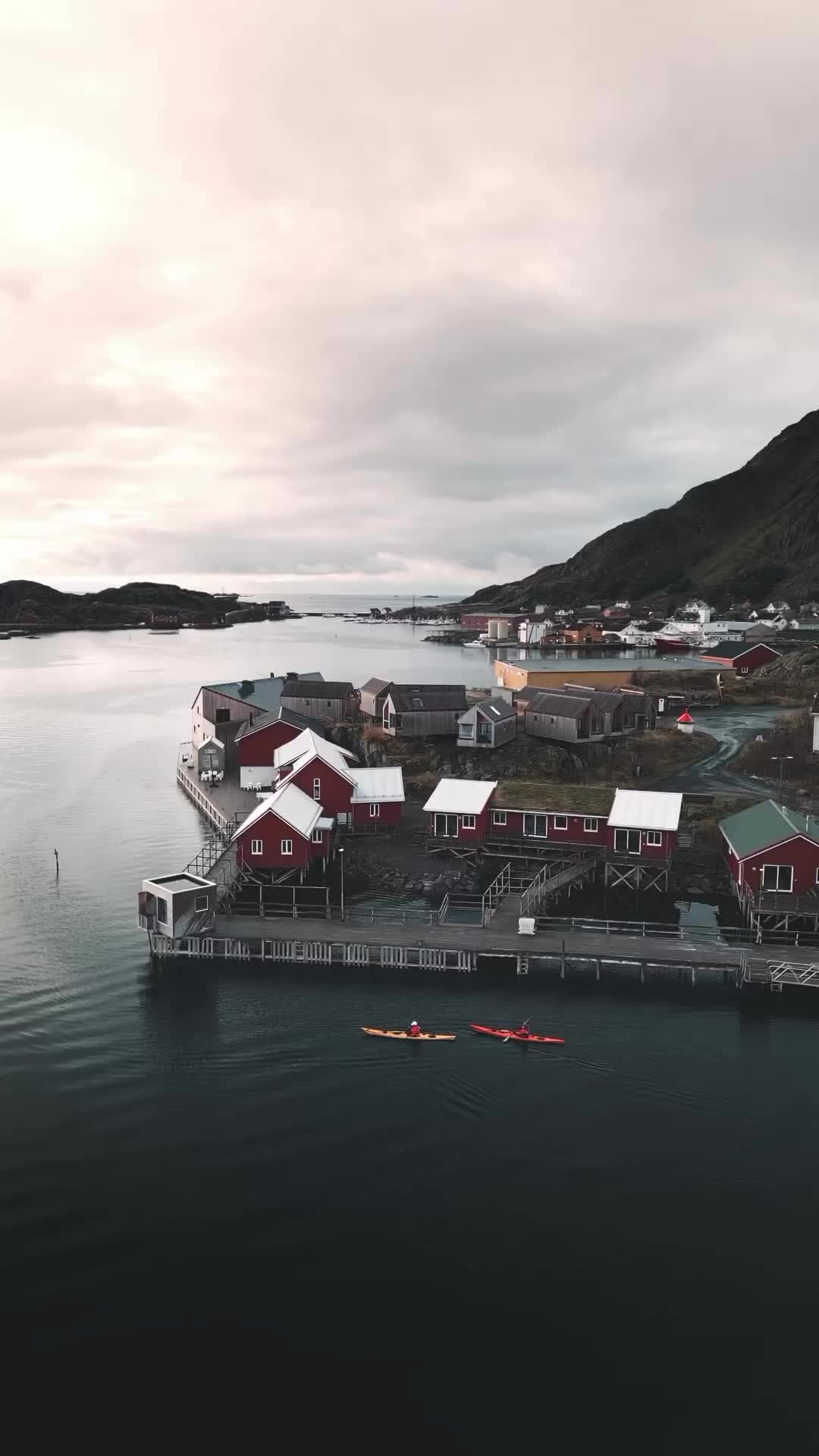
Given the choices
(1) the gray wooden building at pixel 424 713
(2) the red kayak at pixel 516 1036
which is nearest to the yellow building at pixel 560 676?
(1) the gray wooden building at pixel 424 713

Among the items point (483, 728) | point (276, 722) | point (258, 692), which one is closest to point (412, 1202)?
point (276, 722)

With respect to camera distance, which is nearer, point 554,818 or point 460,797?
point 554,818

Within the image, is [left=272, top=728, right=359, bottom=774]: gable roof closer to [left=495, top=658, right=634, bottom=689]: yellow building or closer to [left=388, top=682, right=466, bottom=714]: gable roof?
[left=388, top=682, right=466, bottom=714]: gable roof

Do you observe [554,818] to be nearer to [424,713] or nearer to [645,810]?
[645,810]

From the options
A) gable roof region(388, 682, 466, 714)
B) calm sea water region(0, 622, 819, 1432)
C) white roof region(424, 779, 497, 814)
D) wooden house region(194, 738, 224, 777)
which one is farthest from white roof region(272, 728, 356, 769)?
calm sea water region(0, 622, 819, 1432)

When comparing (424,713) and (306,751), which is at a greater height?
(424,713)

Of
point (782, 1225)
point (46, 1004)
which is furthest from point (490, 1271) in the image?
point (46, 1004)
